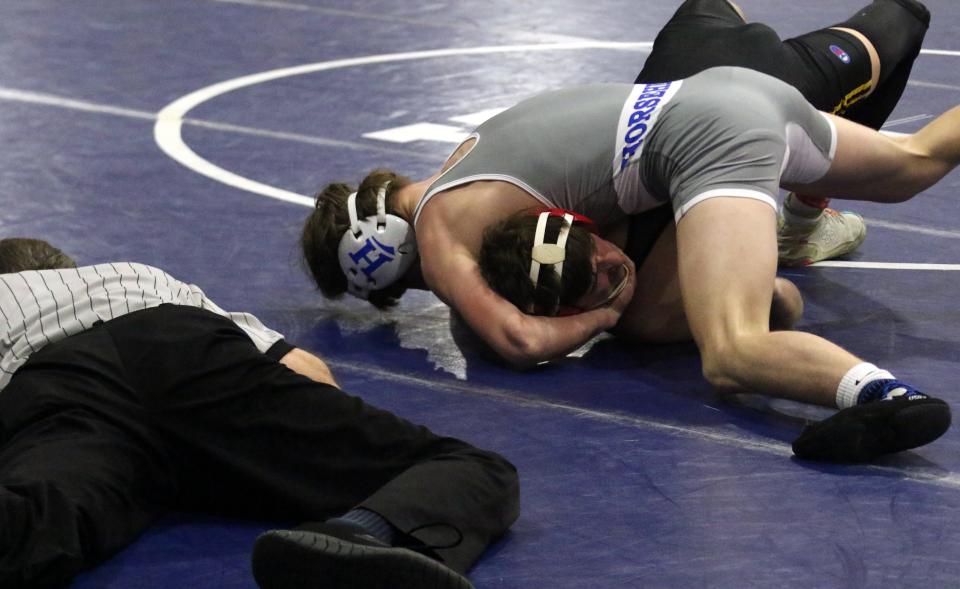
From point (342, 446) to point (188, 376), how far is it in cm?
33

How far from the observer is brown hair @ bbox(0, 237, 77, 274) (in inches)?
134

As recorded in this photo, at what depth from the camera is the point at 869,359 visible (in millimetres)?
3916

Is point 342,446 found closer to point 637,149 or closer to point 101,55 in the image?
point 637,149

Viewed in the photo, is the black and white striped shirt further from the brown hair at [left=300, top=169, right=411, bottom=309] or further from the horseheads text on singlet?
the horseheads text on singlet

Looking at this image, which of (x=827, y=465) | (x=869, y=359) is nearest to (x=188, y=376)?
(x=827, y=465)

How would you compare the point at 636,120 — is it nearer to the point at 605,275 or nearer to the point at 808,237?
the point at 605,275

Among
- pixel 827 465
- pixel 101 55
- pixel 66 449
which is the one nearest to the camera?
pixel 66 449

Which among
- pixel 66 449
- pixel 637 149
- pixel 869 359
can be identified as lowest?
pixel 869 359

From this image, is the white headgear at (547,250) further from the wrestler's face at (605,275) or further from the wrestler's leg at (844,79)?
the wrestler's leg at (844,79)

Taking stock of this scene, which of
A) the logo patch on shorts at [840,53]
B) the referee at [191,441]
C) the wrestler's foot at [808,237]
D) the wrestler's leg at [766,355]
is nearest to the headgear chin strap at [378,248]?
the wrestler's leg at [766,355]

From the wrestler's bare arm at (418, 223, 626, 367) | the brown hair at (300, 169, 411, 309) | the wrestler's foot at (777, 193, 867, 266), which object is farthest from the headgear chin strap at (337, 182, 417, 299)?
the wrestler's foot at (777, 193, 867, 266)

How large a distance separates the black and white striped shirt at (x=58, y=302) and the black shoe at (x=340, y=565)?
79 centimetres

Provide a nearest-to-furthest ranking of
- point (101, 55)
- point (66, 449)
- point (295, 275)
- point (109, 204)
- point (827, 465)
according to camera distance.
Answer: point (66, 449) < point (827, 465) < point (295, 275) < point (109, 204) < point (101, 55)

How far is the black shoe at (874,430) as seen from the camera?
10.3 feet
